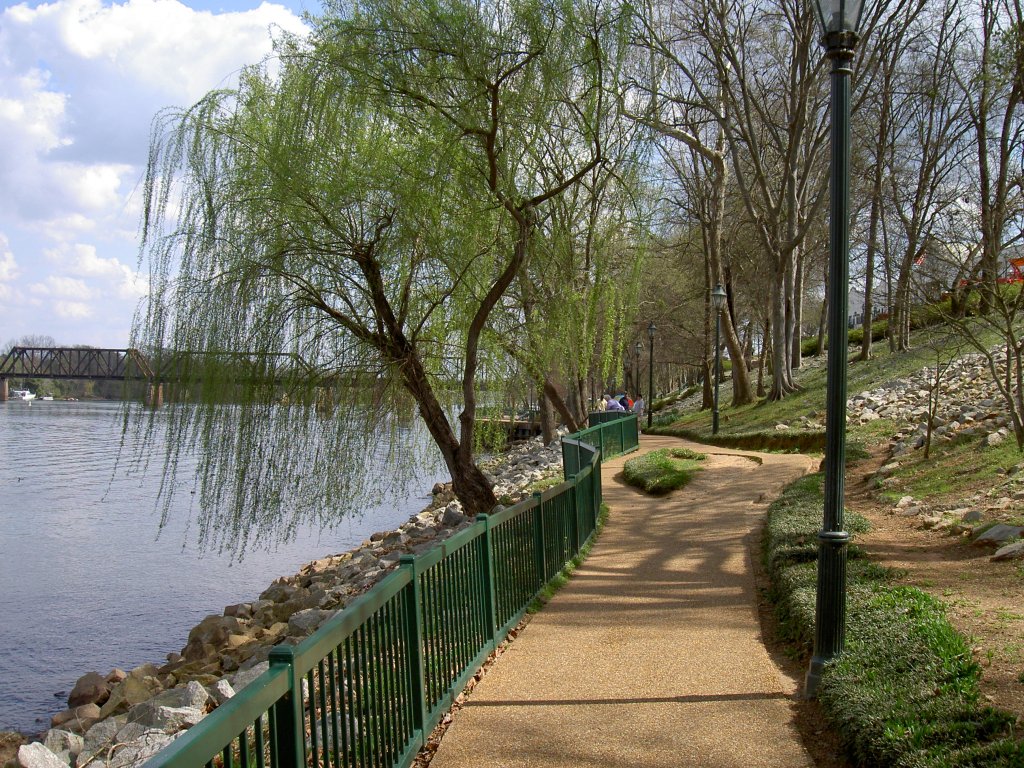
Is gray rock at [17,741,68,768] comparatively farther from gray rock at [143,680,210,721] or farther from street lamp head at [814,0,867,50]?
street lamp head at [814,0,867,50]

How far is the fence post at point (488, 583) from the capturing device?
6793 millimetres

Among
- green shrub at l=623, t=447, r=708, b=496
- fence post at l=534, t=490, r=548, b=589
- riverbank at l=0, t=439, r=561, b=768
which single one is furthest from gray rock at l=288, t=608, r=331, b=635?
green shrub at l=623, t=447, r=708, b=496

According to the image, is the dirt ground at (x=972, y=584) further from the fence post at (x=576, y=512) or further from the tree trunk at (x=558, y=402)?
the tree trunk at (x=558, y=402)

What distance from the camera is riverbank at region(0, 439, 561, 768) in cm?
707

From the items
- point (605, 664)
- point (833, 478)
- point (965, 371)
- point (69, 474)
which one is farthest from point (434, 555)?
point (69, 474)

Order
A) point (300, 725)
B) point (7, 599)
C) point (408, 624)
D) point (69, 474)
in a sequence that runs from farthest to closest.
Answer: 1. point (69, 474)
2. point (7, 599)
3. point (408, 624)
4. point (300, 725)

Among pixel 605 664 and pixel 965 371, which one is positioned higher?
pixel 965 371

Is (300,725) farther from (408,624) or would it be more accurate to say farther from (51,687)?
(51,687)

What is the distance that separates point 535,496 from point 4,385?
3372 inches

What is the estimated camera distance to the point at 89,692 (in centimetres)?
972

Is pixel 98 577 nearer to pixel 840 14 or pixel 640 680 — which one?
pixel 640 680

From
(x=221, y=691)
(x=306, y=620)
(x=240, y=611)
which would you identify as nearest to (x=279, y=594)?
(x=240, y=611)

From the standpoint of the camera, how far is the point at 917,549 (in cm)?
955

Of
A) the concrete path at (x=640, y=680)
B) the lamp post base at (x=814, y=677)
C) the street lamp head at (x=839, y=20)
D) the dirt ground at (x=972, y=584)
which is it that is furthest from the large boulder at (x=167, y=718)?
the street lamp head at (x=839, y=20)
